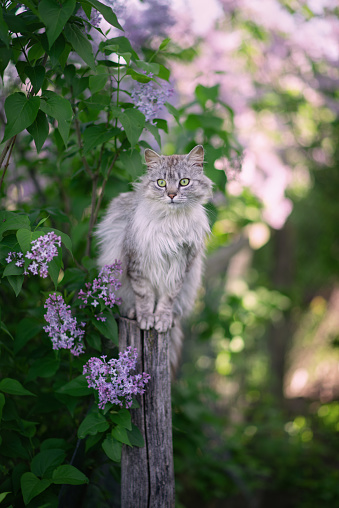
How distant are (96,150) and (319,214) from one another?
6.17 metres

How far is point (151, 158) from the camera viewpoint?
2240 mm

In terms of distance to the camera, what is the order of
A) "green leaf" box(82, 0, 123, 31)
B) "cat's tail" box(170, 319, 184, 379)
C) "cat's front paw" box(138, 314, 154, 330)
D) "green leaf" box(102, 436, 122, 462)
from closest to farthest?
"green leaf" box(82, 0, 123, 31)
"green leaf" box(102, 436, 122, 462)
"cat's front paw" box(138, 314, 154, 330)
"cat's tail" box(170, 319, 184, 379)

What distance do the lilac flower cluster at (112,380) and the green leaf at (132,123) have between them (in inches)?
35.2

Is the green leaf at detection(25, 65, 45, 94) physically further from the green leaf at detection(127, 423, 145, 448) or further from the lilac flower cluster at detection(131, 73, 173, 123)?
the green leaf at detection(127, 423, 145, 448)

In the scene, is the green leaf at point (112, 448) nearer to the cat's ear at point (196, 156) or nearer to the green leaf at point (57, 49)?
the cat's ear at point (196, 156)

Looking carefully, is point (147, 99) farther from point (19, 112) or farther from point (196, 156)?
point (19, 112)

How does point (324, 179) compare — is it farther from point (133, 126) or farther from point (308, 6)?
point (133, 126)

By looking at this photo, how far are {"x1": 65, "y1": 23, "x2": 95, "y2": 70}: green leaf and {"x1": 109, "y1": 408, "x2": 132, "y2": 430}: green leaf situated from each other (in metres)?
1.39

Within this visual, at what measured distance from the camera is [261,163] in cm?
523

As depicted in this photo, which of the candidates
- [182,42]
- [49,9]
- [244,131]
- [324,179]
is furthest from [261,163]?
[49,9]

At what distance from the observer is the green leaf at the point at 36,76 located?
1698 mm

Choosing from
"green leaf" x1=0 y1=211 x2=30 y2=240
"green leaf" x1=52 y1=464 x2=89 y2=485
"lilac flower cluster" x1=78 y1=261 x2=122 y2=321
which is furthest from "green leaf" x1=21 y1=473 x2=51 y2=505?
"green leaf" x1=0 y1=211 x2=30 y2=240

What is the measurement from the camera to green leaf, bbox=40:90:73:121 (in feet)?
5.59

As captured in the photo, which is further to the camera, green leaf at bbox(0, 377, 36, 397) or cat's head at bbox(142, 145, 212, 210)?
cat's head at bbox(142, 145, 212, 210)
